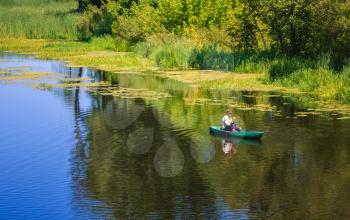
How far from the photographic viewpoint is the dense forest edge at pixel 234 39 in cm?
3975

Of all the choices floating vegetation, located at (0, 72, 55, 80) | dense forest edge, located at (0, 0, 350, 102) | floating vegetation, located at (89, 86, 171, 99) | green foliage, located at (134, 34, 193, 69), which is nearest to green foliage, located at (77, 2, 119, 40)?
dense forest edge, located at (0, 0, 350, 102)

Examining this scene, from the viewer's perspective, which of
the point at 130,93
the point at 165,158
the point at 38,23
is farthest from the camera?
the point at 38,23

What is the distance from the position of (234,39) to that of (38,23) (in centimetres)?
4094

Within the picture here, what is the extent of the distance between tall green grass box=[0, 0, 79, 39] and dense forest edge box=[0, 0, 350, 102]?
18.0 ft

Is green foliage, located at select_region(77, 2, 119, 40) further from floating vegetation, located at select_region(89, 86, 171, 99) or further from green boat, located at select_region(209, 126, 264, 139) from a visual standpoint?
green boat, located at select_region(209, 126, 264, 139)

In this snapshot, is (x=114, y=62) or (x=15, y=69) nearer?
(x=15, y=69)

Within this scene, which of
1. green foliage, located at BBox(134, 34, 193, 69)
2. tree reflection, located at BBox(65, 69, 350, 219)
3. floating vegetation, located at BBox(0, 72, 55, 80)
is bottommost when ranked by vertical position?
tree reflection, located at BBox(65, 69, 350, 219)

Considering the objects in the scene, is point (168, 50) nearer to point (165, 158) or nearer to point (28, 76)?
point (28, 76)

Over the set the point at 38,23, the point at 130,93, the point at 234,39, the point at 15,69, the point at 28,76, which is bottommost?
the point at 130,93

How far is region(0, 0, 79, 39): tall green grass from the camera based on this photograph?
83250 mm

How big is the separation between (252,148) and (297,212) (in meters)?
7.60

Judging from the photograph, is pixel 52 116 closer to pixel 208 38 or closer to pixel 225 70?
pixel 225 70

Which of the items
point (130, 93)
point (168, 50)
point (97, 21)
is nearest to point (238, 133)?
point (130, 93)

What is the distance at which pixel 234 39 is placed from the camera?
→ 50.8 meters
